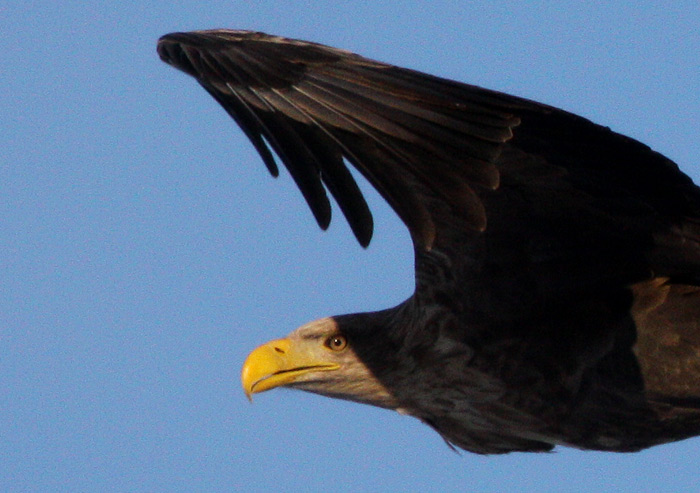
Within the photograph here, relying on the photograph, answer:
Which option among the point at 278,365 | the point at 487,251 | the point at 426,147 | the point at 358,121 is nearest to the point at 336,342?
the point at 278,365

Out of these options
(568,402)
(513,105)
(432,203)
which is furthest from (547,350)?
(513,105)

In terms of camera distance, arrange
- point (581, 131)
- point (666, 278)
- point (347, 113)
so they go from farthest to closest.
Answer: point (666, 278), point (581, 131), point (347, 113)

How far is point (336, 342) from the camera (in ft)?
33.9

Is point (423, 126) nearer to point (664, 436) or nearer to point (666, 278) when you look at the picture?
point (666, 278)

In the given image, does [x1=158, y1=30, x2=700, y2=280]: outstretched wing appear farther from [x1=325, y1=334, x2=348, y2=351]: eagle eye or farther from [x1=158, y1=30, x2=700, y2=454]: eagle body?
[x1=325, y1=334, x2=348, y2=351]: eagle eye

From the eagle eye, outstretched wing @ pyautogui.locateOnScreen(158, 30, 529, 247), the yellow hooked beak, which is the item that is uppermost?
outstretched wing @ pyautogui.locateOnScreen(158, 30, 529, 247)

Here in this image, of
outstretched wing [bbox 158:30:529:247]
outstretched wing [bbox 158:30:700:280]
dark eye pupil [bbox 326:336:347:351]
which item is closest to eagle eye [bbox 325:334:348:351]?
dark eye pupil [bbox 326:336:347:351]

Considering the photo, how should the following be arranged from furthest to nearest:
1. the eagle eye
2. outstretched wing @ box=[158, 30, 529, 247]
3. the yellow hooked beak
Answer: the eagle eye → the yellow hooked beak → outstretched wing @ box=[158, 30, 529, 247]

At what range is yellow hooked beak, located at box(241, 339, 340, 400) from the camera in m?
10.1

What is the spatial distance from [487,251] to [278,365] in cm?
165

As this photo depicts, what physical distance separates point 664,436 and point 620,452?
0.28m

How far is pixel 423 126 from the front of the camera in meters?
7.96

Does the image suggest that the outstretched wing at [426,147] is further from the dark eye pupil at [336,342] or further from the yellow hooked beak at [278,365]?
the yellow hooked beak at [278,365]

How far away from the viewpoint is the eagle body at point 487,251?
26.3ft
